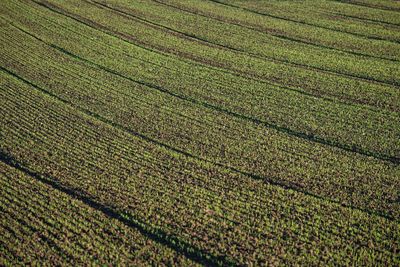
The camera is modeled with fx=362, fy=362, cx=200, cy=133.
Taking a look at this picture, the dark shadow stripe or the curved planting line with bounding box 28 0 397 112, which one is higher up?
the curved planting line with bounding box 28 0 397 112

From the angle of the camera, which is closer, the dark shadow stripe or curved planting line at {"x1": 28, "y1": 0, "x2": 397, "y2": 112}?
the dark shadow stripe

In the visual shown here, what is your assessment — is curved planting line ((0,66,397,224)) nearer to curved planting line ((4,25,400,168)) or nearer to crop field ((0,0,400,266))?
crop field ((0,0,400,266))

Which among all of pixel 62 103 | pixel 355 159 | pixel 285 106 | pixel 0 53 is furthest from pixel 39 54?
pixel 355 159

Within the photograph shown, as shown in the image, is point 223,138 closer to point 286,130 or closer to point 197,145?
point 197,145

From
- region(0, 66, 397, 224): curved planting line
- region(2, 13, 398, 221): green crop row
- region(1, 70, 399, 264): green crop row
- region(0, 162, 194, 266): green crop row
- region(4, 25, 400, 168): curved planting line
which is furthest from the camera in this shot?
region(4, 25, 400, 168): curved planting line

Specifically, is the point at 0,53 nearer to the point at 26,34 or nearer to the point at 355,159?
the point at 26,34

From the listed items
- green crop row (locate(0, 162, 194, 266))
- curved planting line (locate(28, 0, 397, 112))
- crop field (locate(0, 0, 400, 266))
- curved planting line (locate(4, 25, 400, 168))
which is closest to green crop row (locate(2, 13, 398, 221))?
crop field (locate(0, 0, 400, 266))

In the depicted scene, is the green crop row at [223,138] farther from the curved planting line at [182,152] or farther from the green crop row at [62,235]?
the green crop row at [62,235]

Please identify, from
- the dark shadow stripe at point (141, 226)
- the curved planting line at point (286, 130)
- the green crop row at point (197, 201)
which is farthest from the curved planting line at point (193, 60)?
the dark shadow stripe at point (141, 226)
